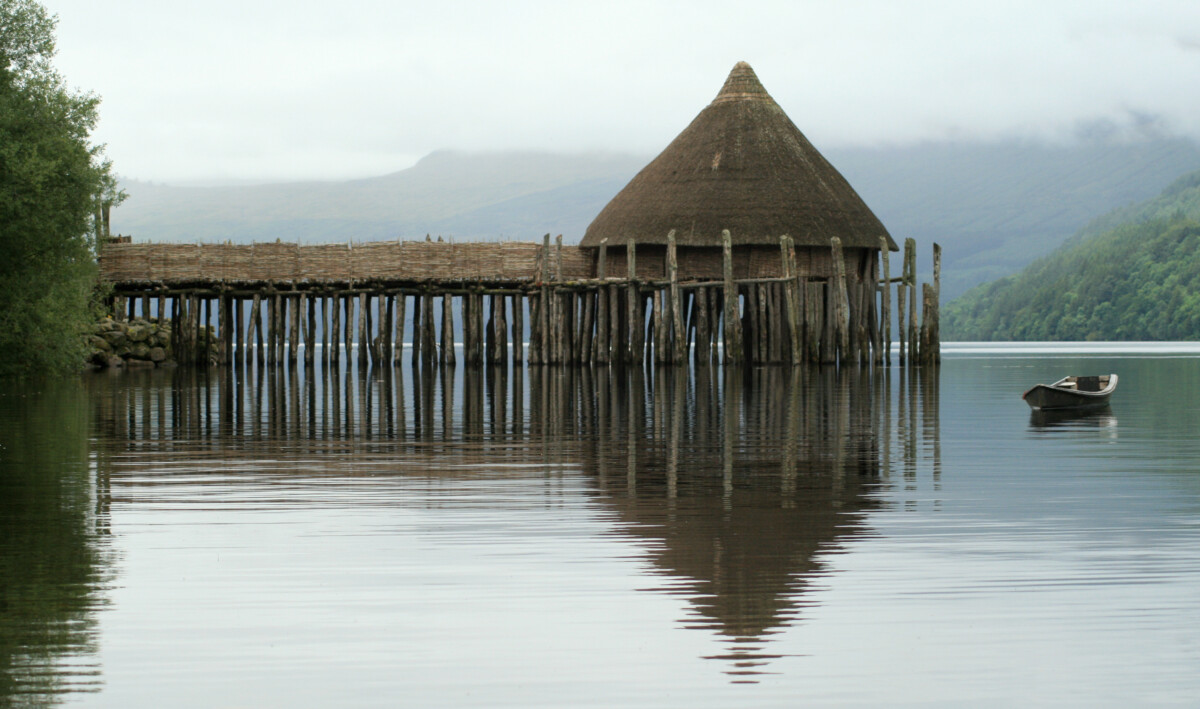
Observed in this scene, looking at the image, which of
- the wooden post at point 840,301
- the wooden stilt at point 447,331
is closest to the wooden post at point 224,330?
the wooden stilt at point 447,331

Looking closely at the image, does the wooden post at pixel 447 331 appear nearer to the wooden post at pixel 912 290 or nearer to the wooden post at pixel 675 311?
the wooden post at pixel 675 311

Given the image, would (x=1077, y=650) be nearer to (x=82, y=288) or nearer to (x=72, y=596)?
(x=72, y=596)

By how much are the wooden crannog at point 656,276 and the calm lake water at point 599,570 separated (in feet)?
68.1

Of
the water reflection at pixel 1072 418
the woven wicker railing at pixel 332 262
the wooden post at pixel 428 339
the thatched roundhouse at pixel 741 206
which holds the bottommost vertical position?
the water reflection at pixel 1072 418

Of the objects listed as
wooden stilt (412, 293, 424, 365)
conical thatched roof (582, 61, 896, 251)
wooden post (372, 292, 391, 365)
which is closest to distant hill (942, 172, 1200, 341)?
conical thatched roof (582, 61, 896, 251)

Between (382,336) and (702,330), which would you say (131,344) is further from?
(702,330)

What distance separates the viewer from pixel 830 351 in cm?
3841

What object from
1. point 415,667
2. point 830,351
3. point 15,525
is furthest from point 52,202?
point 415,667

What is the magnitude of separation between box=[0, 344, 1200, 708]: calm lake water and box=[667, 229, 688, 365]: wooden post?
771 inches

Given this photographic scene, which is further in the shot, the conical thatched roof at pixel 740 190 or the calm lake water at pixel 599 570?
the conical thatched roof at pixel 740 190

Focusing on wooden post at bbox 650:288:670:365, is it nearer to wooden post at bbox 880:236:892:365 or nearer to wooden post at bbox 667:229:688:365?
wooden post at bbox 667:229:688:365

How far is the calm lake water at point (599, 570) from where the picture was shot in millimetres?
6066

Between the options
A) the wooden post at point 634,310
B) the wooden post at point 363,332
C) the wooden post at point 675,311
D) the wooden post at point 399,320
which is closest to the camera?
the wooden post at point 675,311

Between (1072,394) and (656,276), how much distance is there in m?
18.3
